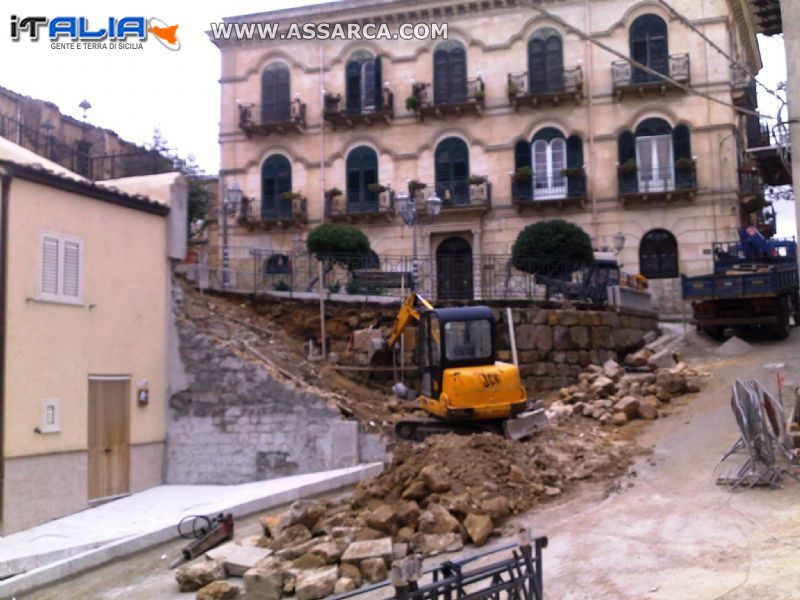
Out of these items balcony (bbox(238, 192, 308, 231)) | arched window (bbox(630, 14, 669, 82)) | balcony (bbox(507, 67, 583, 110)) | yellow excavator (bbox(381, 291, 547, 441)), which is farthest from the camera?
balcony (bbox(238, 192, 308, 231))

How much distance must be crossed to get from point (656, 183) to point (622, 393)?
593 inches

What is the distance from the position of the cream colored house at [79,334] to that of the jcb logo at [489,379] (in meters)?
6.03

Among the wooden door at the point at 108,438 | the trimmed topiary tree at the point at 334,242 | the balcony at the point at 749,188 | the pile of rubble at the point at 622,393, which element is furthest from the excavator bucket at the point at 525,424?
the balcony at the point at 749,188

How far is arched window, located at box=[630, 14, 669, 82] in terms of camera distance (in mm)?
31031

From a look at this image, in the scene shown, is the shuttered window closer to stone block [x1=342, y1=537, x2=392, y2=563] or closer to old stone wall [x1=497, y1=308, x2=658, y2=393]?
stone block [x1=342, y1=537, x2=392, y2=563]

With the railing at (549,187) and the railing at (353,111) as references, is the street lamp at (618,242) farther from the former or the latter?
the railing at (353,111)

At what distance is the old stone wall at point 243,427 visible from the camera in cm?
1589

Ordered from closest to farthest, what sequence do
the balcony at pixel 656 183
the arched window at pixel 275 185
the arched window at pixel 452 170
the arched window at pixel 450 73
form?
the balcony at pixel 656 183
the arched window at pixel 452 170
the arched window at pixel 450 73
the arched window at pixel 275 185

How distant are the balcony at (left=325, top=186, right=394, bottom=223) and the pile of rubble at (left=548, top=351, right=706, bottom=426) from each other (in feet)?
48.7

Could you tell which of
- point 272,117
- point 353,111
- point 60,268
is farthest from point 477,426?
point 272,117

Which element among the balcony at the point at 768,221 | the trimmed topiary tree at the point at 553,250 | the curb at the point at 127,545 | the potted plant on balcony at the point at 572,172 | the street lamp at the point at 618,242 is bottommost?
the curb at the point at 127,545

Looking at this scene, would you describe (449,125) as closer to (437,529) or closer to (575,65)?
(575,65)

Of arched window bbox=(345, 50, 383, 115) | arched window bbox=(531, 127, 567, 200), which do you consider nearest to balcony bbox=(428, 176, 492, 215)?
arched window bbox=(531, 127, 567, 200)

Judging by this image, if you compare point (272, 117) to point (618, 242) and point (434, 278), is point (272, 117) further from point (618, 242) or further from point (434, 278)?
point (618, 242)
